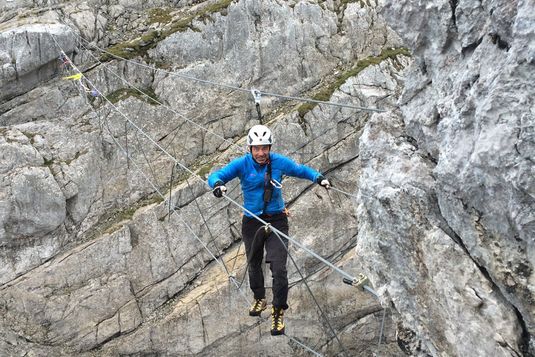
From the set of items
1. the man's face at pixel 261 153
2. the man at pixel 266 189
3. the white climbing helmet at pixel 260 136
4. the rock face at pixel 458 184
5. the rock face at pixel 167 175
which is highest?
the rock face at pixel 458 184

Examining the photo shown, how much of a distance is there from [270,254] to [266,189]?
1.44 meters

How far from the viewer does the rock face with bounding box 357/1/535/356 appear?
491cm

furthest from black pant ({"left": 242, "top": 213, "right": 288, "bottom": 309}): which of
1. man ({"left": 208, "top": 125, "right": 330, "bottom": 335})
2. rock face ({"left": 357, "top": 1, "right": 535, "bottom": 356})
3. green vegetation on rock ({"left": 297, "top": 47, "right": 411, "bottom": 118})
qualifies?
green vegetation on rock ({"left": 297, "top": 47, "right": 411, "bottom": 118})

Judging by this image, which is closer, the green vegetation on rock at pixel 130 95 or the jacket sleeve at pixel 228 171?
the jacket sleeve at pixel 228 171

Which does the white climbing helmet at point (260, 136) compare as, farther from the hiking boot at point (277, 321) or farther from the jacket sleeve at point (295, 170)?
the hiking boot at point (277, 321)

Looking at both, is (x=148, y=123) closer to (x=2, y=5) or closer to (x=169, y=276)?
(x=169, y=276)

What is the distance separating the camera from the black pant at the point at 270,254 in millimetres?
10750

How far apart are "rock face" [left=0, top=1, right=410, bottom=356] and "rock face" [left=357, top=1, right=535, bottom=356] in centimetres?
1292

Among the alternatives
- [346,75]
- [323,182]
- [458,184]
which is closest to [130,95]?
[346,75]

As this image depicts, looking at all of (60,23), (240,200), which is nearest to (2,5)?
(60,23)

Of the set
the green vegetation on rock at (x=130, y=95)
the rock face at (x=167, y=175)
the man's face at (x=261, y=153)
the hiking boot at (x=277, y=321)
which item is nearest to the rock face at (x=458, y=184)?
the man's face at (x=261, y=153)

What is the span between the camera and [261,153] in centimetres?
1042

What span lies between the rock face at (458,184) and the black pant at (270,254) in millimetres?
3722

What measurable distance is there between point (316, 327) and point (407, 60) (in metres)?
13.1
